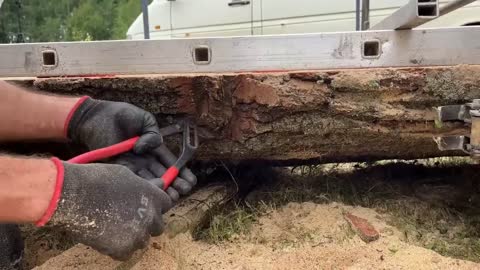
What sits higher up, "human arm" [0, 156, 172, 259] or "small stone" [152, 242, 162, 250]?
"human arm" [0, 156, 172, 259]

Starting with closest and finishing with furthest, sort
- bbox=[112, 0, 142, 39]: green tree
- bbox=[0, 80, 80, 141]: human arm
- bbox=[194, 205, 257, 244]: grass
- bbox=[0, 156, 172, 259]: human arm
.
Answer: bbox=[0, 156, 172, 259]: human arm < bbox=[0, 80, 80, 141]: human arm < bbox=[194, 205, 257, 244]: grass < bbox=[112, 0, 142, 39]: green tree

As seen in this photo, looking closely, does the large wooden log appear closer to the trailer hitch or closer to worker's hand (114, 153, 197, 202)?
the trailer hitch

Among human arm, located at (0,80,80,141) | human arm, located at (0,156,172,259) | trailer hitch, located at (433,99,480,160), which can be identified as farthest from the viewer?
human arm, located at (0,80,80,141)

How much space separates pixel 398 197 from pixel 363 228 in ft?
2.03

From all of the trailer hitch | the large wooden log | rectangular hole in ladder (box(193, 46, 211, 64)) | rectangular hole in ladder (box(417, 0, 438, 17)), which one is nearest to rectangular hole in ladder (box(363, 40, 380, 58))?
the large wooden log

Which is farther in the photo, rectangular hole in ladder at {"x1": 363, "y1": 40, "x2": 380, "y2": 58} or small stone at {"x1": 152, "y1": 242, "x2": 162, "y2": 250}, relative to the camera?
small stone at {"x1": 152, "y1": 242, "x2": 162, "y2": 250}

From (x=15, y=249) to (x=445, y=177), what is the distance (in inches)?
94.6

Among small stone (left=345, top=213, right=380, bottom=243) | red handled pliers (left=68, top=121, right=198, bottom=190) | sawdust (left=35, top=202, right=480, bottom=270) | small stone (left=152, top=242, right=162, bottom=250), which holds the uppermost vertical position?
red handled pliers (left=68, top=121, right=198, bottom=190)

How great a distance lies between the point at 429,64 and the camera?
1.94 m

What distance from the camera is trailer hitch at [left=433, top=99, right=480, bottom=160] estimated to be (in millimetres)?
1877

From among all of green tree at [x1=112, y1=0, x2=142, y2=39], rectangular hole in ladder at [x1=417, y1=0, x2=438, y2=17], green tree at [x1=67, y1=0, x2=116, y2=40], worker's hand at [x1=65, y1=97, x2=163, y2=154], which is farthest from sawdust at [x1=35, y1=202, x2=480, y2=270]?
green tree at [x1=67, y1=0, x2=116, y2=40]

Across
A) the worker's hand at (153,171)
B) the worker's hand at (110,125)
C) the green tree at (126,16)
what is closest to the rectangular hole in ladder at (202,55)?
the worker's hand at (110,125)

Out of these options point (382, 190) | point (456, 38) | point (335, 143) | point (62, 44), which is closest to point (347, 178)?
point (382, 190)

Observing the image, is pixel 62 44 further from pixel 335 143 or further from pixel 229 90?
pixel 335 143
